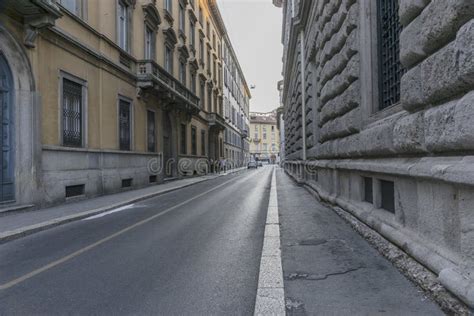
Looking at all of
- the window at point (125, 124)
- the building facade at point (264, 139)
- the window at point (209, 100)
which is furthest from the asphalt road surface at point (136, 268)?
the building facade at point (264, 139)

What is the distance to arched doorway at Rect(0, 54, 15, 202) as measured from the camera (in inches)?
396

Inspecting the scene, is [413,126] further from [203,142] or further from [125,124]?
[203,142]

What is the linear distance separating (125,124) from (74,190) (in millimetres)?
5546

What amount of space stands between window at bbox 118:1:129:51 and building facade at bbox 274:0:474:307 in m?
12.4

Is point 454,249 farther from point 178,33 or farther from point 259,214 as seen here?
point 178,33

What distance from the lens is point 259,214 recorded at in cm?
930

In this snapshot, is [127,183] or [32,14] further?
[127,183]

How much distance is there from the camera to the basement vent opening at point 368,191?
6.30 m

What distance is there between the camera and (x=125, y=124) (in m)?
17.6

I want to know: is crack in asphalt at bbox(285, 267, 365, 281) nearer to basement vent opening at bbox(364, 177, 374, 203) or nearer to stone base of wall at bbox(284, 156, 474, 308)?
stone base of wall at bbox(284, 156, 474, 308)

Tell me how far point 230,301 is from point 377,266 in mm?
1857

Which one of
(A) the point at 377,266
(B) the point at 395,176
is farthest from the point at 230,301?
(B) the point at 395,176

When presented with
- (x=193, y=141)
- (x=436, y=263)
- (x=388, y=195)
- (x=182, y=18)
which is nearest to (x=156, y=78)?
(x=182, y=18)

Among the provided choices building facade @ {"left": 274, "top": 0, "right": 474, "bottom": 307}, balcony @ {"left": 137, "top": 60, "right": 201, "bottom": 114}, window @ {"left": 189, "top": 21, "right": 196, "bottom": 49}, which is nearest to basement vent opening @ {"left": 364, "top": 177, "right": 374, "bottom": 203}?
building facade @ {"left": 274, "top": 0, "right": 474, "bottom": 307}
